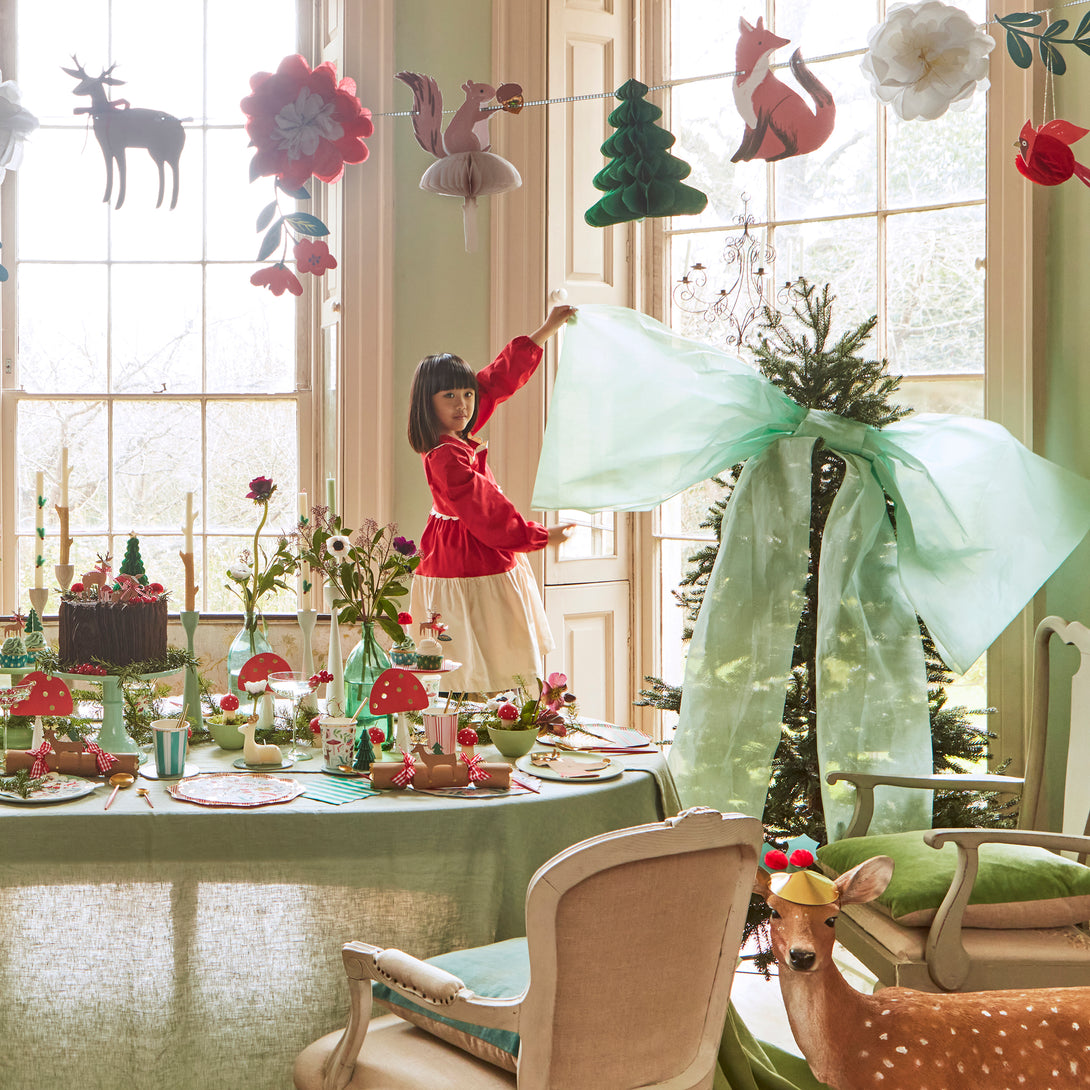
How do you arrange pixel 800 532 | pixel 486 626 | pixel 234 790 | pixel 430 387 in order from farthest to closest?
pixel 486 626 < pixel 430 387 < pixel 800 532 < pixel 234 790

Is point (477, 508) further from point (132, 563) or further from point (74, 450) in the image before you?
point (74, 450)

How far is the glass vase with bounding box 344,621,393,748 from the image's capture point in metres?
2.15

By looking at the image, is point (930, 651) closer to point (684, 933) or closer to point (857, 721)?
point (857, 721)

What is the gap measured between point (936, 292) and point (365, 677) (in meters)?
2.18

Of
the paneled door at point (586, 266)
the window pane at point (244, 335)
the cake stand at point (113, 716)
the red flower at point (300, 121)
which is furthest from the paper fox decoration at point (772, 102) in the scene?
the window pane at point (244, 335)

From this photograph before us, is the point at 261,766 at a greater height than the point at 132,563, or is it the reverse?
the point at 132,563

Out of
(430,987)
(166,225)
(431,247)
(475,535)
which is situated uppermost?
(166,225)

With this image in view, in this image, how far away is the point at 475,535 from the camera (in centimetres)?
295

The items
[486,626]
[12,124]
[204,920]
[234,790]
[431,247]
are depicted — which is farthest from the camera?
[431,247]

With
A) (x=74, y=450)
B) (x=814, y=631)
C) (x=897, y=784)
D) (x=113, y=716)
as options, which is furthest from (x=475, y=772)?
(x=74, y=450)

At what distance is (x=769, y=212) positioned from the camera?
3650mm

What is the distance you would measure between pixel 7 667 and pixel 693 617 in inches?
70.8

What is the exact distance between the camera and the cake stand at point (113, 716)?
2.08 meters

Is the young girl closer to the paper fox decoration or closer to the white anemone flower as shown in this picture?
the white anemone flower
